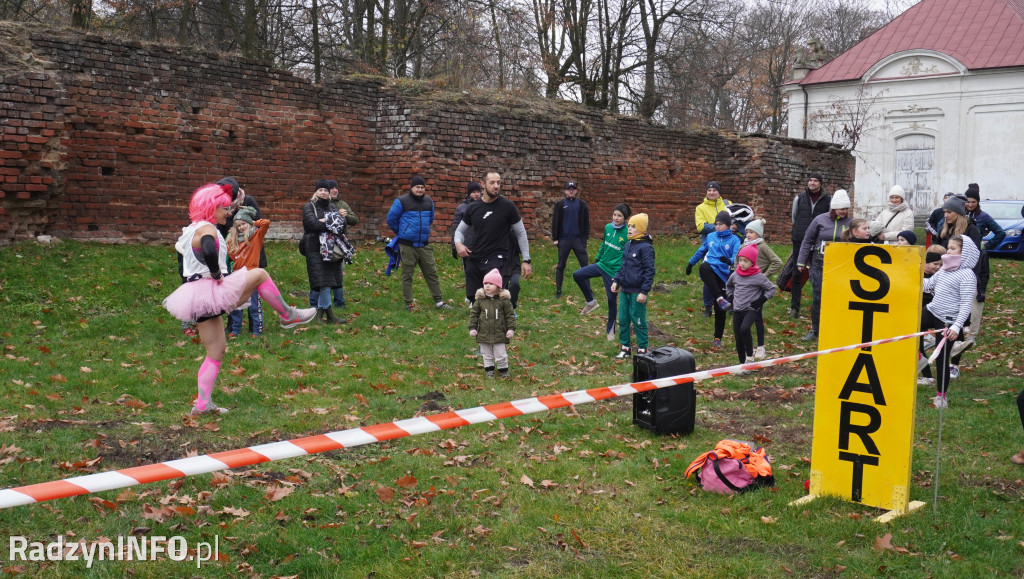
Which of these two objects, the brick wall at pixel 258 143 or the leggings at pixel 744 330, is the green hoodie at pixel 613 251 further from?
the brick wall at pixel 258 143

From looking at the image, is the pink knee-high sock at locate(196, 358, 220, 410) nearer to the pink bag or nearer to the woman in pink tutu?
the woman in pink tutu

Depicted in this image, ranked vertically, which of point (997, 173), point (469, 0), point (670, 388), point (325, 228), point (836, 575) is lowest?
point (836, 575)

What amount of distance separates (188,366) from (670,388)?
15.9 feet

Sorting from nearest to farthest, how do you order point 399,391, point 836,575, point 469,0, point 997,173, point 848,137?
1. point 836,575
2. point 399,391
3. point 469,0
4. point 997,173
5. point 848,137

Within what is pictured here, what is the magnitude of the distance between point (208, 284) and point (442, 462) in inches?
94.3

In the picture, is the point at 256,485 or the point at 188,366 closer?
the point at 256,485

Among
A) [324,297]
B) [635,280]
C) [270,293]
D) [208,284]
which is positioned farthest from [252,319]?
[635,280]

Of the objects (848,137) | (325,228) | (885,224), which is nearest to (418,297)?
(325,228)

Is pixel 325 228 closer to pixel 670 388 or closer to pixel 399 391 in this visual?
pixel 399 391

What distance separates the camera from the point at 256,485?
5000 mm

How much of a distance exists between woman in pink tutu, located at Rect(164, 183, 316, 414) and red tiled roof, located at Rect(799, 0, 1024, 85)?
106 ft

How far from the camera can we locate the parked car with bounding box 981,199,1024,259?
18797mm

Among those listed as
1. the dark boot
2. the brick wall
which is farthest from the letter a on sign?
the brick wall

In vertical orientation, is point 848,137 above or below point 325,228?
above
